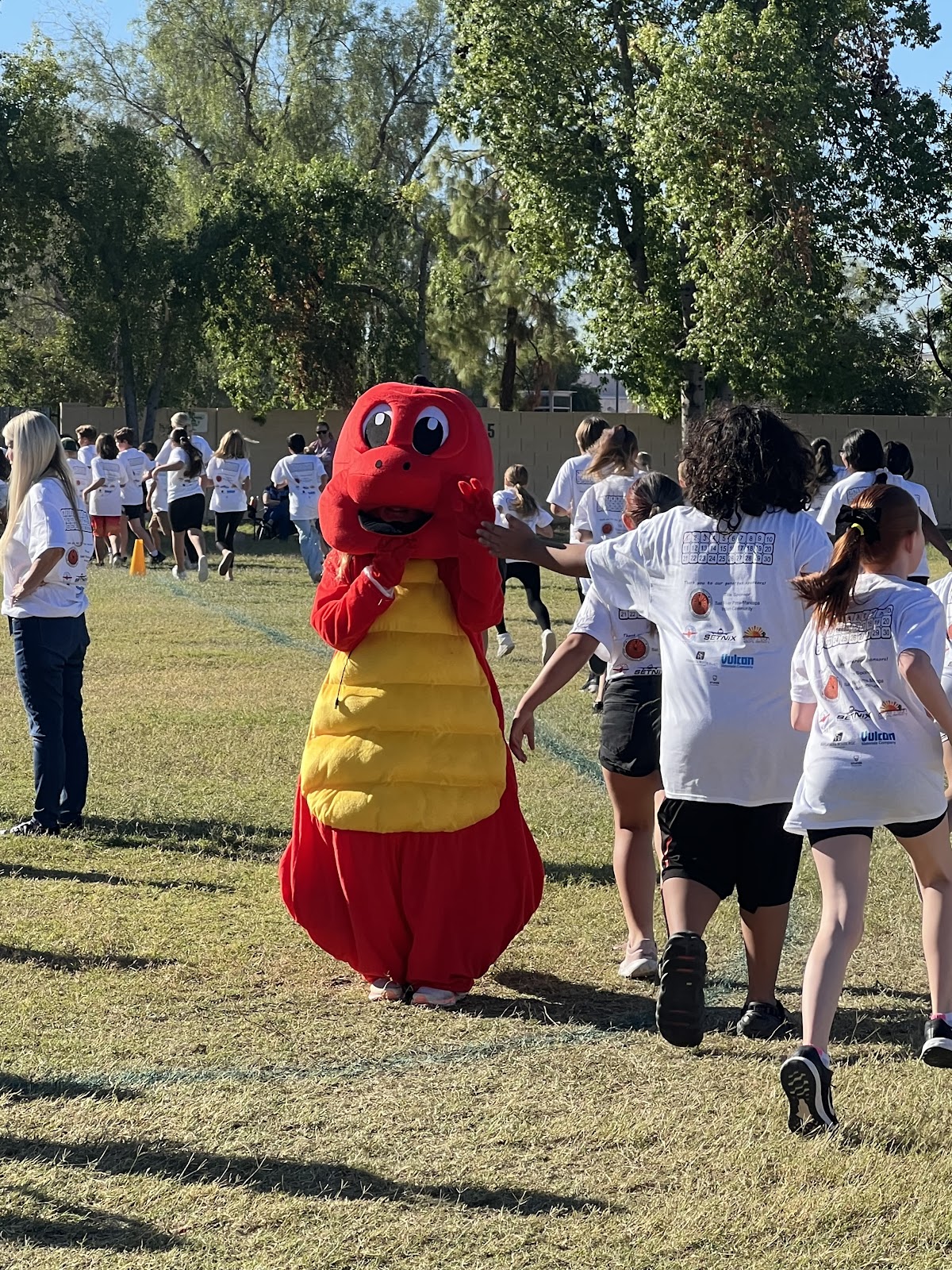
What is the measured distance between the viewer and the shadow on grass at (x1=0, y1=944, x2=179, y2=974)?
18.7 feet

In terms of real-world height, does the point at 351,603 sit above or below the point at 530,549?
below

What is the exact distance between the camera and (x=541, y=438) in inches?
1351

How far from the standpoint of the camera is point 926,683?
426 cm

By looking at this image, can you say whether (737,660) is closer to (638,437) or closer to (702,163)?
(702,163)

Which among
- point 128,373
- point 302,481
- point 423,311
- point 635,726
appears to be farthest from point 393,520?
point 423,311

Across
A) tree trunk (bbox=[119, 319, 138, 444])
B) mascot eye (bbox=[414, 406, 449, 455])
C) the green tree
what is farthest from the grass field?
tree trunk (bbox=[119, 319, 138, 444])

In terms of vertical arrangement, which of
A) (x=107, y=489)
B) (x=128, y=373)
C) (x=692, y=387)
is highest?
(x=128, y=373)

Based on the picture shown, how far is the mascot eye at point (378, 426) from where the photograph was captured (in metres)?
5.58

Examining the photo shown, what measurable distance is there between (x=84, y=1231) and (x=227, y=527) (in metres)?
16.6

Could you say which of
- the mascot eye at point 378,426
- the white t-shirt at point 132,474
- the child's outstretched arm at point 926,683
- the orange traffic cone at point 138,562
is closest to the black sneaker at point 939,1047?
the child's outstretched arm at point 926,683

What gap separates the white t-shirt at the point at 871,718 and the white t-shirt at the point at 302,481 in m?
14.2

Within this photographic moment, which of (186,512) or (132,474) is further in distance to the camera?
(132,474)

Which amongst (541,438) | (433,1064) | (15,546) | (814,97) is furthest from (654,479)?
(541,438)

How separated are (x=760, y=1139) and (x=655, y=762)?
170 cm
